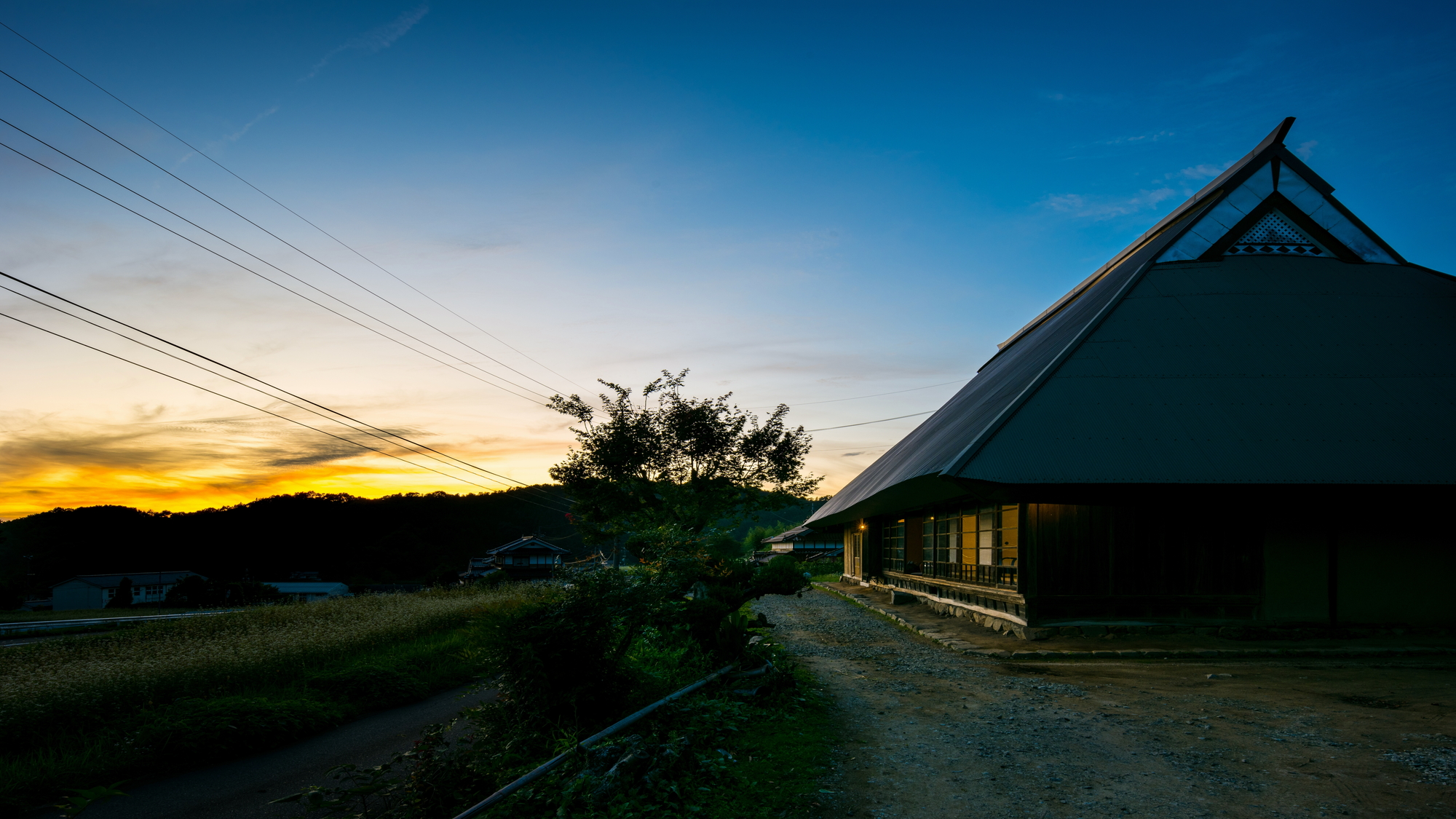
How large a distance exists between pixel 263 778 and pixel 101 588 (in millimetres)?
70399

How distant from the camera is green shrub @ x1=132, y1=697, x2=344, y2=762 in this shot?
745cm

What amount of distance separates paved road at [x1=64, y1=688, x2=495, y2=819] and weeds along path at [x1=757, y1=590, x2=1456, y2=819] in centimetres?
489

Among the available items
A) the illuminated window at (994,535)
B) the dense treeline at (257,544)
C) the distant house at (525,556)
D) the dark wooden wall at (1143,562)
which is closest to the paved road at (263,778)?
the dark wooden wall at (1143,562)

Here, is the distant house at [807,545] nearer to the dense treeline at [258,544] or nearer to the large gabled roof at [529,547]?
the dense treeline at [258,544]

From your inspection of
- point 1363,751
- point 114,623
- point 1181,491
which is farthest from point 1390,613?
point 114,623

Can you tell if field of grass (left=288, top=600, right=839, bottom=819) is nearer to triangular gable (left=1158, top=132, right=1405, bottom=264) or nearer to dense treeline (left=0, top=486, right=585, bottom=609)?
triangular gable (left=1158, top=132, right=1405, bottom=264)

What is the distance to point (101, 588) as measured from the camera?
5803 cm

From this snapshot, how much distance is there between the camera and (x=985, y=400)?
18547 millimetres

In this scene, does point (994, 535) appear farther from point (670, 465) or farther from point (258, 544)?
point (258, 544)

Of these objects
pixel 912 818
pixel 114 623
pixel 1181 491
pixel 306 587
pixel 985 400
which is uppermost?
pixel 985 400

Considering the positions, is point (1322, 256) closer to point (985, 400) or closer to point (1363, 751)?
point (985, 400)

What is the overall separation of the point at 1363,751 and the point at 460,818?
784 cm

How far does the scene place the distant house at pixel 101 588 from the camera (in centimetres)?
5675

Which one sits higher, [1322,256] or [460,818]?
[1322,256]
